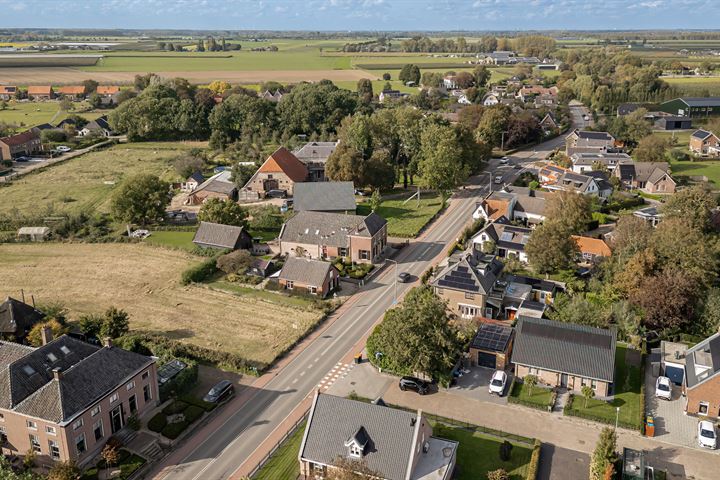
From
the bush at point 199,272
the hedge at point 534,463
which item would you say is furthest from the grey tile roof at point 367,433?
the bush at point 199,272

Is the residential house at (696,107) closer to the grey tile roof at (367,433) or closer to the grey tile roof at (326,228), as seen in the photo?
the grey tile roof at (326,228)

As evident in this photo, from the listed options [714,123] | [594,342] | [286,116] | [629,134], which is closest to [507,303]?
[594,342]

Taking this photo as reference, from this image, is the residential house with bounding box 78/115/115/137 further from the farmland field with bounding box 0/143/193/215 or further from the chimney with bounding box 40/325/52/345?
the chimney with bounding box 40/325/52/345

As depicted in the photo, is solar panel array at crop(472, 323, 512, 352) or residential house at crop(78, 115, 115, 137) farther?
residential house at crop(78, 115, 115, 137)

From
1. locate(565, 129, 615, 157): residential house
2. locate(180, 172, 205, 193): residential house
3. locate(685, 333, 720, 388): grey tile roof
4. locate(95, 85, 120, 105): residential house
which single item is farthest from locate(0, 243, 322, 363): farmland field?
locate(95, 85, 120, 105): residential house

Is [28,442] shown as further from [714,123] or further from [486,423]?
[714,123]

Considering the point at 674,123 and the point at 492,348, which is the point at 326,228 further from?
the point at 674,123

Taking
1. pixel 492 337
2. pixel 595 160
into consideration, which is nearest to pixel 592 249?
pixel 492 337
